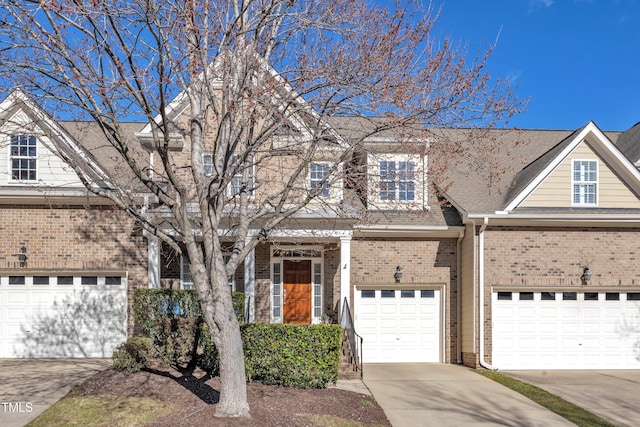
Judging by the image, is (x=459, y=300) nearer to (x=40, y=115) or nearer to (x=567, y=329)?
(x=567, y=329)

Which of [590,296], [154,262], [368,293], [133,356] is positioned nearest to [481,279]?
[368,293]

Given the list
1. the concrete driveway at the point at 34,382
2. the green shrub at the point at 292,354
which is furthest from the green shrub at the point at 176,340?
the concrete driveway at the point at 34,382

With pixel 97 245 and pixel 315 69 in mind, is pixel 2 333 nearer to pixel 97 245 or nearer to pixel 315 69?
pixel 97 245

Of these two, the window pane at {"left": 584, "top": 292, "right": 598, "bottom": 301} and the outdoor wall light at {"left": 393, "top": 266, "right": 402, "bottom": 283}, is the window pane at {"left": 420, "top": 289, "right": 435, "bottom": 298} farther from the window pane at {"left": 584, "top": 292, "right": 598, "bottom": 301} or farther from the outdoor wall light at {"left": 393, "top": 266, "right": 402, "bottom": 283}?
the window pane at {"left": 584, "top": 292, "right": 598, "bottom": 301}

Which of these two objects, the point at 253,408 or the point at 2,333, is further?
the point at 2,333

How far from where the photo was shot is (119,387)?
9258 mm

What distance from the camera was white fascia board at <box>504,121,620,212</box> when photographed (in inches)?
558

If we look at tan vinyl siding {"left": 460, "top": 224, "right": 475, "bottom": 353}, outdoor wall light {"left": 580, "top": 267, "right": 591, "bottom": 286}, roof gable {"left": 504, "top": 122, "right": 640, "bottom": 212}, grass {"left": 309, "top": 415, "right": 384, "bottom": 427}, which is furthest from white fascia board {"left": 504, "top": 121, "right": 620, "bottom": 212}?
grass {"left": 309, "top": 415, "right": 384, "bottom": 427}

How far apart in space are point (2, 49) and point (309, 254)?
30.6 ft

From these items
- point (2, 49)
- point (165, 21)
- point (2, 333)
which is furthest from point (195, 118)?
point (2, 333)

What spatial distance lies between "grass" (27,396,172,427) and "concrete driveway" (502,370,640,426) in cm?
725

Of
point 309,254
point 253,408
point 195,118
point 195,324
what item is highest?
point 195,118

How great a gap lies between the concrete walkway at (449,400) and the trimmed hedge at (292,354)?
1.15 metres

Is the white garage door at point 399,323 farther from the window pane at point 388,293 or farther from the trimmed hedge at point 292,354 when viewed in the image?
the trimmed hedge at point 292,354
